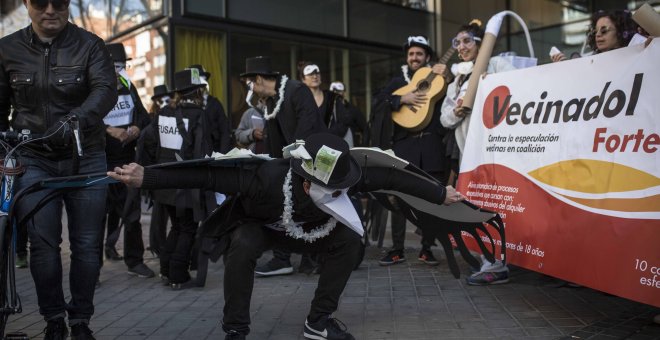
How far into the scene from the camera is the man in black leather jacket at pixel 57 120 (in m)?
3.43

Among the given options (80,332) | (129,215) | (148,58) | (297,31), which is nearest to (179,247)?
(129,215)

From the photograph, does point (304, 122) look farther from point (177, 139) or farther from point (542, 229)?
point (542, 229)

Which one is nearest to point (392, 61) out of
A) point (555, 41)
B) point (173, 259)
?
point (555, 41)

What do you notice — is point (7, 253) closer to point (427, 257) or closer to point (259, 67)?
point (259, 67)

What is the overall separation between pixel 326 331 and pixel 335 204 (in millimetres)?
812

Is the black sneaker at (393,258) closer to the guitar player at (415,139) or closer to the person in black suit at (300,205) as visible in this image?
the guitar player at (415,139)

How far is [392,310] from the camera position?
14.3 ft

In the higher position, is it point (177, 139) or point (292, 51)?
point (292, 51)

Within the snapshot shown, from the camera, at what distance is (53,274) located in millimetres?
3502

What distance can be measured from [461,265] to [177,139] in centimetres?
283

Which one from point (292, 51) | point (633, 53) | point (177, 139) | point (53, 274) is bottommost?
point (53, 274)

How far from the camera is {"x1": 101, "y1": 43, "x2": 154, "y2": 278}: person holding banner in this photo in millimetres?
5645

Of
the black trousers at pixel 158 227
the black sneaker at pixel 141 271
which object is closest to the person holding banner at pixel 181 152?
the black trousers at pixel 158 227

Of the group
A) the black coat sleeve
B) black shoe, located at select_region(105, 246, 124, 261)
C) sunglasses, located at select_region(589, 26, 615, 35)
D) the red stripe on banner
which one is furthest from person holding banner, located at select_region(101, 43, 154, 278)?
sunglasses, located at select_region(589, 26, 615, 35)
